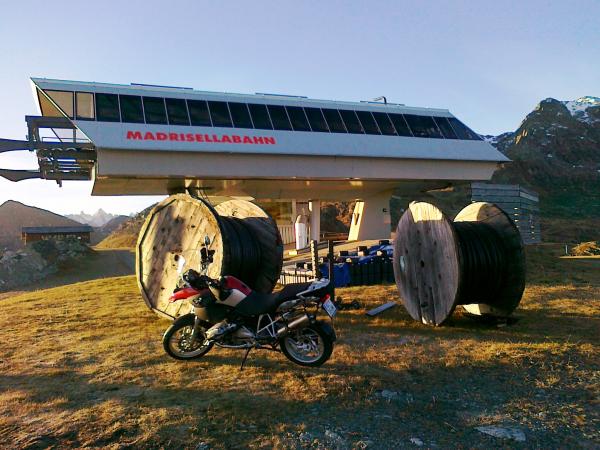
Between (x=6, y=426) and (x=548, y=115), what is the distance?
337ft

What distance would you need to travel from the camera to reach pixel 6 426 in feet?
15.1

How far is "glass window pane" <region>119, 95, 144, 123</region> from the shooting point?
1889cm

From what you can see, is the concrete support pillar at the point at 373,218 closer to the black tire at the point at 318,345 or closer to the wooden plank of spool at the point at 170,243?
the wooden plank of spool at the point at 170,243

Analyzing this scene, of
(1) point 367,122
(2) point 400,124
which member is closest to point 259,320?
(1) point 367,122

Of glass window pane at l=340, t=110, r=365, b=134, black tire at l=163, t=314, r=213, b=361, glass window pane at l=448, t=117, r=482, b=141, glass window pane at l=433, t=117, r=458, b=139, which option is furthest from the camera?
glass window pane at l=448, t=117, r=482, b=141

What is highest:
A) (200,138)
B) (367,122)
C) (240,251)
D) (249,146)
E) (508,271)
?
(367,122)

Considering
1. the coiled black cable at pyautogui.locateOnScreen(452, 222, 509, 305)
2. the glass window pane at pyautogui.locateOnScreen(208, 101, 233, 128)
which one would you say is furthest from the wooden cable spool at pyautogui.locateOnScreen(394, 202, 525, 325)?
the glass window pane at pyautogui.locateOnScreen(208, 101, 233, 128)

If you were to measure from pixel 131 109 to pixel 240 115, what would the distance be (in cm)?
461

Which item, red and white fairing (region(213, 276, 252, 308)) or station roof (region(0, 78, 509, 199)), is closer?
red and white fairing (region(213, 276, 252, 308))

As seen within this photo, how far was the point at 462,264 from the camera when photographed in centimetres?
795

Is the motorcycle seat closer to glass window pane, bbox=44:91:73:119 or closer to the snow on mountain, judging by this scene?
glass window pane, bbox=44:91:73:119

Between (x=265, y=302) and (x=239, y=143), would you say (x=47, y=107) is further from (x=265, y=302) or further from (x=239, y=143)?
(x=265, y=302)

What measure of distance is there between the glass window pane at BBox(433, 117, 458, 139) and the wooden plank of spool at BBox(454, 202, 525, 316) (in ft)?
56.3

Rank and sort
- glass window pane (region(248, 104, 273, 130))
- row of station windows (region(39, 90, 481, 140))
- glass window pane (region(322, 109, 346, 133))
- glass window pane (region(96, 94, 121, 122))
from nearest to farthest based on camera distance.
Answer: glass window pane (region(96, 94, 121, 122)) → row of station windows (region(39, 90, 481, 140)) → glass window pane (region(248, 104, 273, 130)) → glass window pane (region(322, 109, 346, 133))
